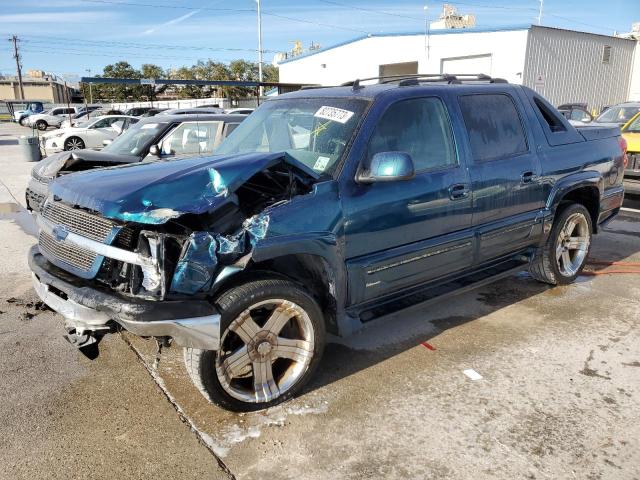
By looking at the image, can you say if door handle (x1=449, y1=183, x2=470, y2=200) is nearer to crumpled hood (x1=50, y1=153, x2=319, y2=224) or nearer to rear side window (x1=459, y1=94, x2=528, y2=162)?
rear side window (x1=459, y1=94, x2=528, y2=162)

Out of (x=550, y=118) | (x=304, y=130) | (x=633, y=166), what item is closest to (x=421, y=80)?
(x=304, y=130)

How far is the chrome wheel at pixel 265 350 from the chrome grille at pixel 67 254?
3.00ft

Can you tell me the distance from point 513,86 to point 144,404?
3.98 m

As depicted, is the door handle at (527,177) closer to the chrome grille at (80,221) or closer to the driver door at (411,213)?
the driver door at (411,213)

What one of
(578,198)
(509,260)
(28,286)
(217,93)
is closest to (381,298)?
(509,260)

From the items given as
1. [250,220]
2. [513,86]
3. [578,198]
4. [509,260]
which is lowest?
[509,260]

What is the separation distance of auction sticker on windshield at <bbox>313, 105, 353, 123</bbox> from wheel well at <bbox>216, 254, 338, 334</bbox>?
1024mm

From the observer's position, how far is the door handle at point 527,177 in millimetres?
4461

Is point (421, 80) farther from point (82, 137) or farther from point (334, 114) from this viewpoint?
point (82, 137)

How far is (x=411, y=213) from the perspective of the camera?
144 inches

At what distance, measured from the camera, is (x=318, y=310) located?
3277 mm

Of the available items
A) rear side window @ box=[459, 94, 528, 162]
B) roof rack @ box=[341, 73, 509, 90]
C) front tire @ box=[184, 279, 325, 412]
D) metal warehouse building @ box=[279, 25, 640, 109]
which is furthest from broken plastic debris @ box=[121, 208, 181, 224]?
metal warehouse building @ box=[279, 25, 640, 109]

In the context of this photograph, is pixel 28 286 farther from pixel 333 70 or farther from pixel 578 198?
pixel 333 70

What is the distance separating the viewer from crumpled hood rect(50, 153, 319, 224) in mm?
2861
